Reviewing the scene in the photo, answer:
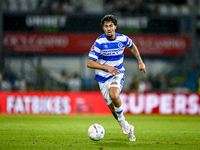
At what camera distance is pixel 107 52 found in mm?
7059

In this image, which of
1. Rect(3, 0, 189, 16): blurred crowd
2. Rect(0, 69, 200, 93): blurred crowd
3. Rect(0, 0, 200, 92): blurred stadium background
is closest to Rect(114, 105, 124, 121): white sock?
Rect(0, 69, 200, 93): blurred crowd

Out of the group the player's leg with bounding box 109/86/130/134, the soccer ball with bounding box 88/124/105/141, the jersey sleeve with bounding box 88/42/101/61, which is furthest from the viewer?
the jersey sleeve with bounding box 88/42/101/61

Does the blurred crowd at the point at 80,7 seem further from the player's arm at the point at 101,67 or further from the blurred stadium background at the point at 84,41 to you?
the player's arm at the point at 101,67

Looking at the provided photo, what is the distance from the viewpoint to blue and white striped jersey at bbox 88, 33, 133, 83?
6.97 m

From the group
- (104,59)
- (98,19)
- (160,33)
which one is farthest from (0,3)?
(104,59)

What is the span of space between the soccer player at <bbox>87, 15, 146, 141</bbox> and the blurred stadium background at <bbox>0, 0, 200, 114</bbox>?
1056cm

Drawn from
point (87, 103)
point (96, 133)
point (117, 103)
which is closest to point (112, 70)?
point (117, 103)

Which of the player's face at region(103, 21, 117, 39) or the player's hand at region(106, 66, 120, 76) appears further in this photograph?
the player's face at region(103, 21, 117, 39)

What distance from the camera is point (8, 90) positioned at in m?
17.6

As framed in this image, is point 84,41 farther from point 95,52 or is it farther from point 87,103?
point 95,52

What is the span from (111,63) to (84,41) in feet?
48.2

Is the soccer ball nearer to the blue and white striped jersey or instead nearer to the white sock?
the white sock

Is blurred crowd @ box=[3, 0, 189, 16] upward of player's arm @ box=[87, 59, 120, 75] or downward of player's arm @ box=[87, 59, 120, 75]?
upward

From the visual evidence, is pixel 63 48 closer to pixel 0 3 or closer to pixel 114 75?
pixel 0 3
